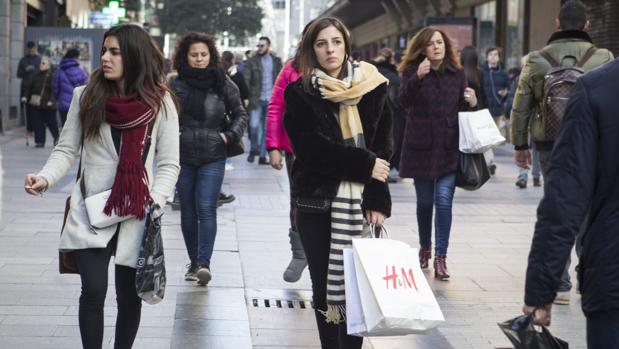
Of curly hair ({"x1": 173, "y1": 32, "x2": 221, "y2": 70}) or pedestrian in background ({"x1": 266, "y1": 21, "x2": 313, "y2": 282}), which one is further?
curly hair ({"x1": 173, "y1": 32, "x2": 221, "y2": 70})

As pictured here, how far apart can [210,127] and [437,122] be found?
161 centimetres

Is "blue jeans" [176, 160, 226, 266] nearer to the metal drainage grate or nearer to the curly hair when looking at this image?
the metal drainage grate

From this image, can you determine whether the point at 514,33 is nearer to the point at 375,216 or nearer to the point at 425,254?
the point at 425,254

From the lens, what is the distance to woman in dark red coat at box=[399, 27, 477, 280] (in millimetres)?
8047

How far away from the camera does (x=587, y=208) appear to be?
3254 mm

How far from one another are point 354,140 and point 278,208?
7.33 metres

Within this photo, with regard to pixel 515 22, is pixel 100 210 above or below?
A: below

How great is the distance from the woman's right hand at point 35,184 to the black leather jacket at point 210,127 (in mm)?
2867

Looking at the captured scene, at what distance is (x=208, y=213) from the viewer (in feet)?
25.0

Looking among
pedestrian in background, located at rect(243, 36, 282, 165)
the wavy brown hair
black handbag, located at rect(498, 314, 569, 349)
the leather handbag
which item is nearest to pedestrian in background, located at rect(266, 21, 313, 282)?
the leather handbag

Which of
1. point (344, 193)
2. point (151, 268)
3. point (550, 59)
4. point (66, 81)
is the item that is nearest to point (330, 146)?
point (344, 193)

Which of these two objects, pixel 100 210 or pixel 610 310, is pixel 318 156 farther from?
pixel 610 310

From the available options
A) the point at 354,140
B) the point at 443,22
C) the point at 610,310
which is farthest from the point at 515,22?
the point at 610,310

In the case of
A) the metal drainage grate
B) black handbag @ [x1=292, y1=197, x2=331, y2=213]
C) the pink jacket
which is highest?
the pink jacket
